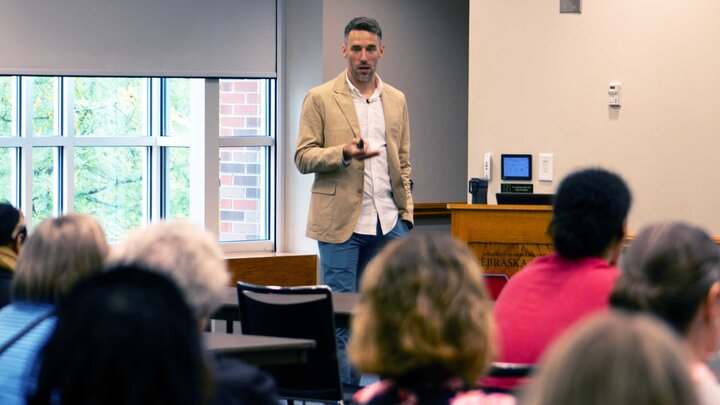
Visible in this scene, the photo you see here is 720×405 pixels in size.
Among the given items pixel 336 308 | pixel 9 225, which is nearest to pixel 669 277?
pixel 9 225

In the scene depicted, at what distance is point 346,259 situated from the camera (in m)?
5.72

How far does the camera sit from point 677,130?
6.53 meters

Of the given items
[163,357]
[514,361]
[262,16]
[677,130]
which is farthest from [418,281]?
[262,16]

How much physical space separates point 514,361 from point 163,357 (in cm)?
159

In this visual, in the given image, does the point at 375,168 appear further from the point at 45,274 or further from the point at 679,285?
the point at 679,285

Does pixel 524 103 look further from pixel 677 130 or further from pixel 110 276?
pixel 110 276

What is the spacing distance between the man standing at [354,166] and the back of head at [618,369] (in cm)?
450

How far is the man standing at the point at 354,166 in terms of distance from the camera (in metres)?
5.71

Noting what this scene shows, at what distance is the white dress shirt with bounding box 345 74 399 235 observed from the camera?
228 inches

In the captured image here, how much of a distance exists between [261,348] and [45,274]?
3.36 feet

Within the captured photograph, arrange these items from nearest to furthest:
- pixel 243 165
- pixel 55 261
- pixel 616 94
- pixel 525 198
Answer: pixel 55 261
pixel 525 198
pixel 616 94
pixel 243 165

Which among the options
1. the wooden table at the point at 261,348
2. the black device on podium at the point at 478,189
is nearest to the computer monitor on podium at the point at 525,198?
the black device on podium at the point at 478,189

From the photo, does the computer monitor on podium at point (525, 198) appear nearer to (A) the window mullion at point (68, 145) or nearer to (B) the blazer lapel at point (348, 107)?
(B) the blazer lapel at point (348, 107)

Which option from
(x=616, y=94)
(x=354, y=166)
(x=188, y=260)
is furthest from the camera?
(x=616, y=94)
